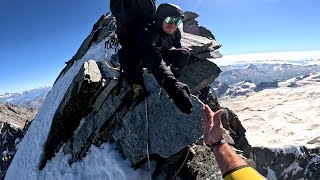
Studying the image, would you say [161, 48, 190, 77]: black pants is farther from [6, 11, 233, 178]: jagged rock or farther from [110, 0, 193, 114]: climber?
[6, 11, 233, 178]: jagged rock

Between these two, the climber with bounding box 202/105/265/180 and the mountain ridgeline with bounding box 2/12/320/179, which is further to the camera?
the mountain ridgeline with bounding box 2/12/320/179

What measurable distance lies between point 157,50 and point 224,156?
17.6ft

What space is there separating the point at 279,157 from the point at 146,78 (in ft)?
179

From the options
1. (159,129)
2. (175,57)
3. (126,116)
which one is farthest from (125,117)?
(175,57)

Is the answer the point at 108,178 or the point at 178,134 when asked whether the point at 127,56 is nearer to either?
the point at 178,134

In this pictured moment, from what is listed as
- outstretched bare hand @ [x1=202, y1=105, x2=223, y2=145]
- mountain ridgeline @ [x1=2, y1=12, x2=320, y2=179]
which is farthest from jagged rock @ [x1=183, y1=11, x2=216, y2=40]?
outstretched bare hand @ [x1=202, y1=105, x2=223, y2=145]

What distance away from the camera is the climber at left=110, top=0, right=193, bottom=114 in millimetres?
9188

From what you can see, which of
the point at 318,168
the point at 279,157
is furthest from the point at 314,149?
the point at 279,157

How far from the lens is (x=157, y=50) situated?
1011 centimetres

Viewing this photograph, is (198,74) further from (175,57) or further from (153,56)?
(153,56)

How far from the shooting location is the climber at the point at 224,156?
4972mm

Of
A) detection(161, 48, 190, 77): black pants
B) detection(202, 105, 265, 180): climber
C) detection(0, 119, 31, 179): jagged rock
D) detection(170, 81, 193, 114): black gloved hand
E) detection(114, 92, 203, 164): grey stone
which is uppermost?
detection(161, 48, 190, 77): black pants

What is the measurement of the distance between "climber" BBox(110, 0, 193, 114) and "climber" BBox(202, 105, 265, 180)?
2693 mm

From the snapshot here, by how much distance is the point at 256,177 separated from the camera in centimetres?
473
